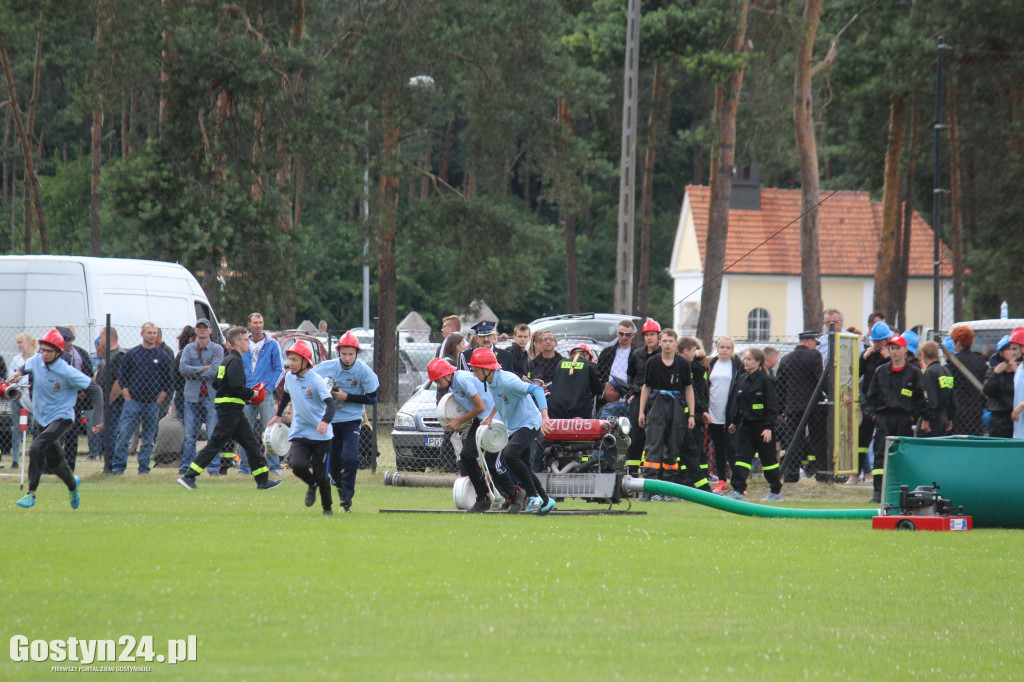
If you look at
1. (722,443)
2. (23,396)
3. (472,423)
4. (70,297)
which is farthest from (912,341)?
(70,297)

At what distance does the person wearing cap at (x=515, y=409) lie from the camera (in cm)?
1339

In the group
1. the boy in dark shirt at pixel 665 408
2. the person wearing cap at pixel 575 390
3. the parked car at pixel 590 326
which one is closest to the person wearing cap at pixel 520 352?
the person wearing cap at pixel 575 390

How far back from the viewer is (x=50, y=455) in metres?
13.1

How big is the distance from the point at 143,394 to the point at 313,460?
6018 millimetres

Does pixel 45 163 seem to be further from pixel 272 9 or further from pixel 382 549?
pixel 382 549

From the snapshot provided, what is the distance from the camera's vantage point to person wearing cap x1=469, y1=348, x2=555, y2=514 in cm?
1339

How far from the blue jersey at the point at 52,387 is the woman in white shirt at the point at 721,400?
7.58 m

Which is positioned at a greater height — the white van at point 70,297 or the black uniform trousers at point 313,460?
the white van at point 70,297

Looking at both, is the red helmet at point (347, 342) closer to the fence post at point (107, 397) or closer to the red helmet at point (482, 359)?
the red helmet at point (482, 359)

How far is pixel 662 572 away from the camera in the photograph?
9.37m

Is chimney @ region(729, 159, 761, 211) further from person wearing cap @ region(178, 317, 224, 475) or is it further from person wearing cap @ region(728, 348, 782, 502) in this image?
person wearing cap @ region(728, 348, 782, 502)

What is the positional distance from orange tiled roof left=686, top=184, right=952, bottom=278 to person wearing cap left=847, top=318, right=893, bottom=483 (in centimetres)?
3767

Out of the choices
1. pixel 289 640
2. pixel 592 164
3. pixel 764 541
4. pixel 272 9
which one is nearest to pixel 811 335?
pixel 764 541

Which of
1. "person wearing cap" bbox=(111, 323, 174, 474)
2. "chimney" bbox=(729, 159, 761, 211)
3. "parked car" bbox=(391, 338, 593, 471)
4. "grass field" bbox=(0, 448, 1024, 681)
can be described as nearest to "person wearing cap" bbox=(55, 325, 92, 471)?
"person wearing cap" bbox=(111, 323, 174, 474)
